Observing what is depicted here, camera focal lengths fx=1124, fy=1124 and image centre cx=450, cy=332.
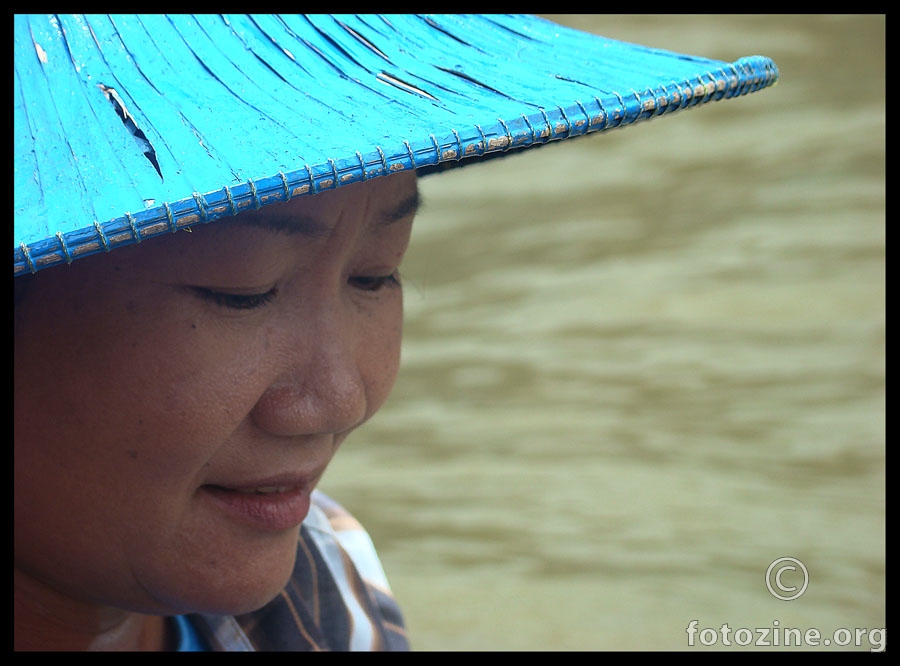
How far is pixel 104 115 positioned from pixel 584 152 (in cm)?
218

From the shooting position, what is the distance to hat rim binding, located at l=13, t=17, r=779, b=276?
1.85 ft

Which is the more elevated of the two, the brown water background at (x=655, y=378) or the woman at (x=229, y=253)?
the woman at (x=229, y=253)

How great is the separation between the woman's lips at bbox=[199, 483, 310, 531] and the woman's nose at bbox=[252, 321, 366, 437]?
6 centimetres

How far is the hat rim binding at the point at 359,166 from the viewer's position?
0.56 meters

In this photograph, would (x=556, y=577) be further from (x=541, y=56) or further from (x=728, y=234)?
(x=541, y=56)

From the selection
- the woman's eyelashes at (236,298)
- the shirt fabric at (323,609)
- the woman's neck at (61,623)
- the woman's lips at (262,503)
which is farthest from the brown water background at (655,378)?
A: the woman's eyelashes at (236,298)

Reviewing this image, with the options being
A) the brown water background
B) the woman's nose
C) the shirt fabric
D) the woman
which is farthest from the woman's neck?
the brown water background

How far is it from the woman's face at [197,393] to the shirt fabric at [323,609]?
28cm

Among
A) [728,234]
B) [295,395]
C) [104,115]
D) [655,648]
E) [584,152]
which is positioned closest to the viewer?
[104,115]

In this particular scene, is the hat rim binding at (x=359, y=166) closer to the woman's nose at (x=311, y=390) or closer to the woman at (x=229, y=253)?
the woman at (x=229, y=253)

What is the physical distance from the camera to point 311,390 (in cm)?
77

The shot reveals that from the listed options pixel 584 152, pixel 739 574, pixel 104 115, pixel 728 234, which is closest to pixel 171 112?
pixel 104 115

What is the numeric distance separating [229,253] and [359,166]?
151mm

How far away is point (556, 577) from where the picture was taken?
1.87 metres
